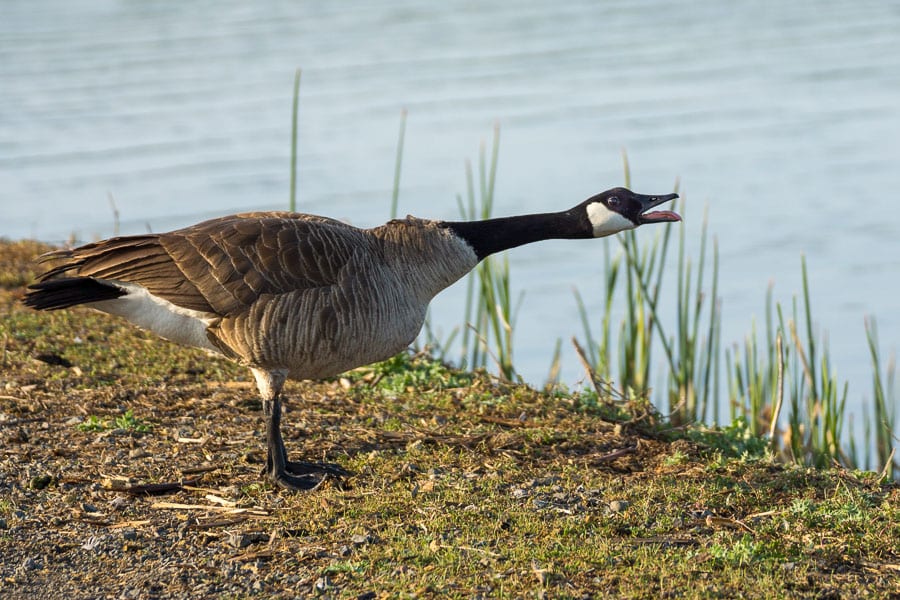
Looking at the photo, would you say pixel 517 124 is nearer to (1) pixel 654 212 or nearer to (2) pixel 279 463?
(1) pixel 654 212

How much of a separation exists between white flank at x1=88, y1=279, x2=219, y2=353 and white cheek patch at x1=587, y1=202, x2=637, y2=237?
82.6 inches

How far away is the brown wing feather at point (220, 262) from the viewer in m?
5.29

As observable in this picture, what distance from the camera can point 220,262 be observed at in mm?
5320

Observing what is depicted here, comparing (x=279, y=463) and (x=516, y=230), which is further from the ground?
(x=516, y=230)

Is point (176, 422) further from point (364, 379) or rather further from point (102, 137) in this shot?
point (102, 137)

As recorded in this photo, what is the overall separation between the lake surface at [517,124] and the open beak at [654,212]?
394 centimetres

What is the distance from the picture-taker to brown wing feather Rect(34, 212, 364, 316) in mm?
5285

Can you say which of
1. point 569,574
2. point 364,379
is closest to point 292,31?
point 364,379

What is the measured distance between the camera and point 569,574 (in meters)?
4.26

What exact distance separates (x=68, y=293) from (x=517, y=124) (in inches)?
462

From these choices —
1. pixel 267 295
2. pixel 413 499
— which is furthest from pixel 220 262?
pixel 413 499

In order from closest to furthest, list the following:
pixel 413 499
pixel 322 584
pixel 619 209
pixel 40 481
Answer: pixel 322 584, pixel 413 499, pixel 40 481, pixel 619 209

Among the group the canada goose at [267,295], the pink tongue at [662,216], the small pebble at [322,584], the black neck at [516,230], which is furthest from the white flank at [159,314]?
the pink tongue at [662,216]

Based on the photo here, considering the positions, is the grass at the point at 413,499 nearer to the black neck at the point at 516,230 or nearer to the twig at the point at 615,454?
the twig at the point at 615,454
